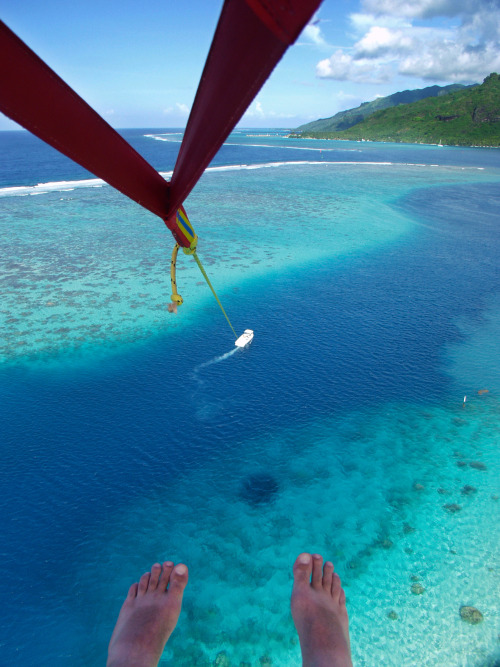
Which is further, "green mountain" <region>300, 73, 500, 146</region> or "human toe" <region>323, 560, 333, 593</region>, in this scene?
"green mountain" <region>300, 73, 500, 146</region>

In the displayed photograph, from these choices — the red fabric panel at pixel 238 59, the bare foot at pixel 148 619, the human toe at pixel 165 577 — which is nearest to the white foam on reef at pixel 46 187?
the human toe at pixel 165 577

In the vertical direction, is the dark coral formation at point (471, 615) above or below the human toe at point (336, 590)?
below

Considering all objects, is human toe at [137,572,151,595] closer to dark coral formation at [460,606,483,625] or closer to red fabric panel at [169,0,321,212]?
red fabric panel at [169,0,321,212]

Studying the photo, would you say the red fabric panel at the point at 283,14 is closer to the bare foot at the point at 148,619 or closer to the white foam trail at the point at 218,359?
the bare foot at the point at 148,619

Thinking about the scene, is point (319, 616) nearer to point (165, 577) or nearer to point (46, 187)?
point (165, 577)

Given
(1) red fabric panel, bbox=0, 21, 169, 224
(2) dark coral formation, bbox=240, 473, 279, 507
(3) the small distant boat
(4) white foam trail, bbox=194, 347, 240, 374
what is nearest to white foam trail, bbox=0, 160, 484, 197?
(3) the small distant boat

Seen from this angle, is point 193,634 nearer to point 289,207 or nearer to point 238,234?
point 238,234
